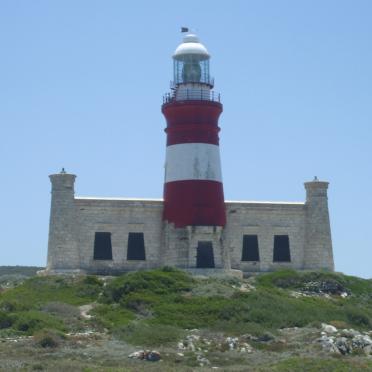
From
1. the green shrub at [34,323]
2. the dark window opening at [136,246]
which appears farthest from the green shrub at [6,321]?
the dark window opening at [136,246]

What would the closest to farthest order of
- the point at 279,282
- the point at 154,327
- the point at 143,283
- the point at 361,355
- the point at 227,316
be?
the point at 361,355 < the point at 154,327 < the point at 227,316 < the point at 143,283 < the point at 279,282

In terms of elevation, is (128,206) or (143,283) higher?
(128,206)

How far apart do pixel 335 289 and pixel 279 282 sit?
2.47 m

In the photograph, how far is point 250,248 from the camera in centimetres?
4400

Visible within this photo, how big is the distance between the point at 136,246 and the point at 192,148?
5.12 meters

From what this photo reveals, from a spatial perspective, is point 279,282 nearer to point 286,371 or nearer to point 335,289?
point 335,289

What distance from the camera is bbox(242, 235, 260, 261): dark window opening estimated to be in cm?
4391

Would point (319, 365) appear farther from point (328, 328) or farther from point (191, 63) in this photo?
point (191, 63)

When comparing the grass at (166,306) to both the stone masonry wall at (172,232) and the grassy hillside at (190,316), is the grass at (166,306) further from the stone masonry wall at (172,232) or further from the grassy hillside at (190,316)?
the stone masonry wall at (172,232)

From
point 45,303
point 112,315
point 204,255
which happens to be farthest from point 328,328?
point 204,255

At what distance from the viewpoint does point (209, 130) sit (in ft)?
139

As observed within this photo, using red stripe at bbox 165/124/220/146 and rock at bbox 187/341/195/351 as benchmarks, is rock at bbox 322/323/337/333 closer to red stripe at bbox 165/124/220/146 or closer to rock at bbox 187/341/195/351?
rock at bbox 187/341/195/351

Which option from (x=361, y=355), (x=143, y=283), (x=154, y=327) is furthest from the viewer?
(x=143, y=283)

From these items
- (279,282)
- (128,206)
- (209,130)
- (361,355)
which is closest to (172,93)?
(209,130)
